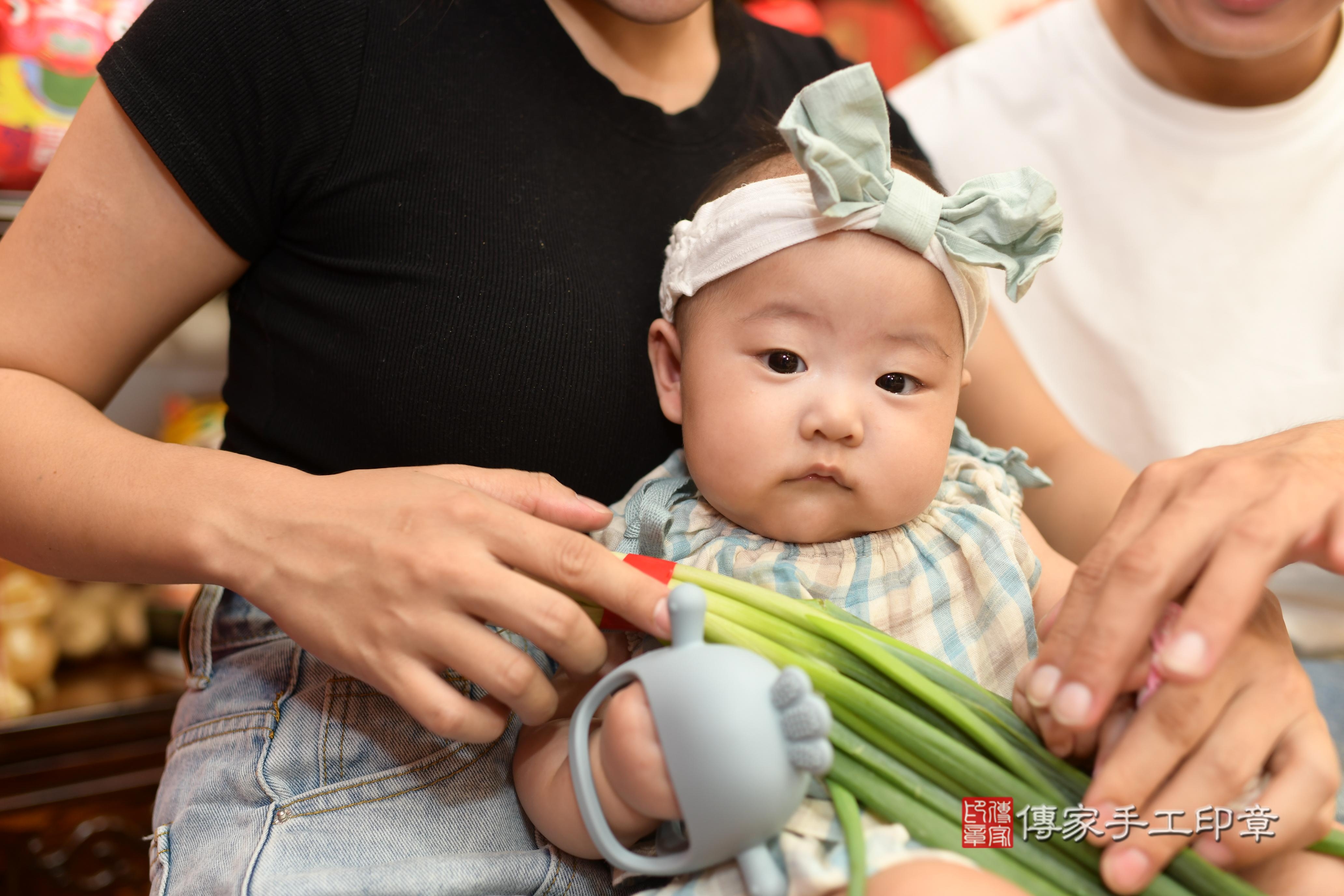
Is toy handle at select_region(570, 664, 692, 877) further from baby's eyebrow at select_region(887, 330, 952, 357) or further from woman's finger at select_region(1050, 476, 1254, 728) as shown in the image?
baby's eyebrow at select_region(887, 330, 952, 357)

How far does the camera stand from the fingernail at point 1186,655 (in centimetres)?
70

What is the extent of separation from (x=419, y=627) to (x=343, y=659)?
0.10 meters

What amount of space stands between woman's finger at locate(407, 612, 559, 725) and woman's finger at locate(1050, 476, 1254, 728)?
457 millimetres

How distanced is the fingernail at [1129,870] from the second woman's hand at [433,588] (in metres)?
0.41

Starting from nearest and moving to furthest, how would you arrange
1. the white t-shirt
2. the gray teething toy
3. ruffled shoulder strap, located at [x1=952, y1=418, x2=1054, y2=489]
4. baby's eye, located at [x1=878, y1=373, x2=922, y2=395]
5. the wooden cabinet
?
the gray teething toy < baby's eye, located at [x1=878, y1=373, x2=922, y2=395] < ruffled shoulder strap, located at [x1=952, y1=418, x2=1054, y2=489] < the white t-shirt < the wooden cabinet

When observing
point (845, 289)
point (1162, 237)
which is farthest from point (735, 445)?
point (1162, 237)

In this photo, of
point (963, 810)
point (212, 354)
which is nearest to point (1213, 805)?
point (963, 810)

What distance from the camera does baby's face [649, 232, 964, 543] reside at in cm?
97

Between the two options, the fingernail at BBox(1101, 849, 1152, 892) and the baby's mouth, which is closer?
the fingernail at BBox(1101, 849, 1152, 892)

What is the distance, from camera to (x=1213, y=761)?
0.75 metres

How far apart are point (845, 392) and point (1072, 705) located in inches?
15.2

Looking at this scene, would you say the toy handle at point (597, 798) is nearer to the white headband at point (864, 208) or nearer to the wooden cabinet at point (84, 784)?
the white headband at point (864, 208)

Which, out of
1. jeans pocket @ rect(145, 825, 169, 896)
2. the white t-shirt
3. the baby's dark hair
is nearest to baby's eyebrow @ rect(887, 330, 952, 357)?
the baby's dark hair

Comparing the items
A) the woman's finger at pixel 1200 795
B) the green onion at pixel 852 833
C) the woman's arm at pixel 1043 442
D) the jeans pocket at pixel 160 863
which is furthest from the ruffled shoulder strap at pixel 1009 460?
the jeans pocket at pixel 160 863
